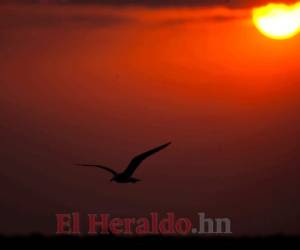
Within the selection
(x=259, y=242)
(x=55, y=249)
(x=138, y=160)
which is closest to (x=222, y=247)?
(x=259, y=242)

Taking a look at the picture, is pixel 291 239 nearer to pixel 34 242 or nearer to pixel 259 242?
pixel 259 242

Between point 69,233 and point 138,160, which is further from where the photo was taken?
point 138,160

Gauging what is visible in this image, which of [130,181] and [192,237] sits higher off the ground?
[130,181]

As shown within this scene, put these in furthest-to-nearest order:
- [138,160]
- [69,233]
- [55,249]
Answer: [138,160]
[69,233]
[55,249]

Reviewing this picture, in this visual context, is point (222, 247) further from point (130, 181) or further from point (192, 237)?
point (130, 181)

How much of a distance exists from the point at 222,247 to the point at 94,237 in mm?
4115

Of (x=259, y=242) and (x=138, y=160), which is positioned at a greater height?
(x=138, y=160)

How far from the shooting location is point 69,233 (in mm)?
52594

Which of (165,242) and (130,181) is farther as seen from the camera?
(130,181)

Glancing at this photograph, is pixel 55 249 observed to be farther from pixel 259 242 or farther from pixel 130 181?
pixel 130 181

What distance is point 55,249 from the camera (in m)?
49.4

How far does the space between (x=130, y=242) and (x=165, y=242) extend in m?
1.11

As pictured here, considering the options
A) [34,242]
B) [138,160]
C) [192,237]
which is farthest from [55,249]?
[138,160]

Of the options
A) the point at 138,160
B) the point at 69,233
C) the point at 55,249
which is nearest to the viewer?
the point at 55,249
